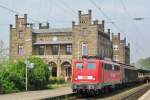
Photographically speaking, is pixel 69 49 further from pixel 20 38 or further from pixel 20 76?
pixel 20 76

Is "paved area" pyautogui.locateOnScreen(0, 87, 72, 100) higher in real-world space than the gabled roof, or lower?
lower

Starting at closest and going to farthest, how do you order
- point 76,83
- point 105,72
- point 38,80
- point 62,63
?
point 76,83 < point 105,72 < point 38,80 < point 62,63

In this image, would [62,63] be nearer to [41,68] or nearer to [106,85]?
[41,68]

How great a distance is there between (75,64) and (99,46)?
66.2m

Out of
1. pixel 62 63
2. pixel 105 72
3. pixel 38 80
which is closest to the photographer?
pixel 105 72

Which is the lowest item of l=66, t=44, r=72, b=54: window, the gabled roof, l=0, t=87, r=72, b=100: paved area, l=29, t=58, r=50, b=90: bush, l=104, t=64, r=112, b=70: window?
l=0, t=87, r=72, b=100: paved area

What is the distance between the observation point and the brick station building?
99.8 m

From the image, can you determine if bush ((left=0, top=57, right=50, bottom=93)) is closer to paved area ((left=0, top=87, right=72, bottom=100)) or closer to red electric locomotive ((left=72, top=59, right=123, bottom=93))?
paved area ((left=0, top=87, right=72, bottom=100))

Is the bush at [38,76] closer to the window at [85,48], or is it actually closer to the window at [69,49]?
the window at [85,48]

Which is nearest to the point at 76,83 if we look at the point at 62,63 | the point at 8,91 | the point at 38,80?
the point at 8,91

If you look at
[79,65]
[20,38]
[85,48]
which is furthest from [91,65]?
[20,38]

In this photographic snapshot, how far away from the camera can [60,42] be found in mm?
102938

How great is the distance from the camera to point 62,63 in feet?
329

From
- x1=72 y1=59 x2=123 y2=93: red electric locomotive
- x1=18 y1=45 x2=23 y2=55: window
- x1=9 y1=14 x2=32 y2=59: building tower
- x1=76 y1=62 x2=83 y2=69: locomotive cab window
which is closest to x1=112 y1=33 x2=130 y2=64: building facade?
x1=9 y1=14 x2=32 y2=59: building tower
